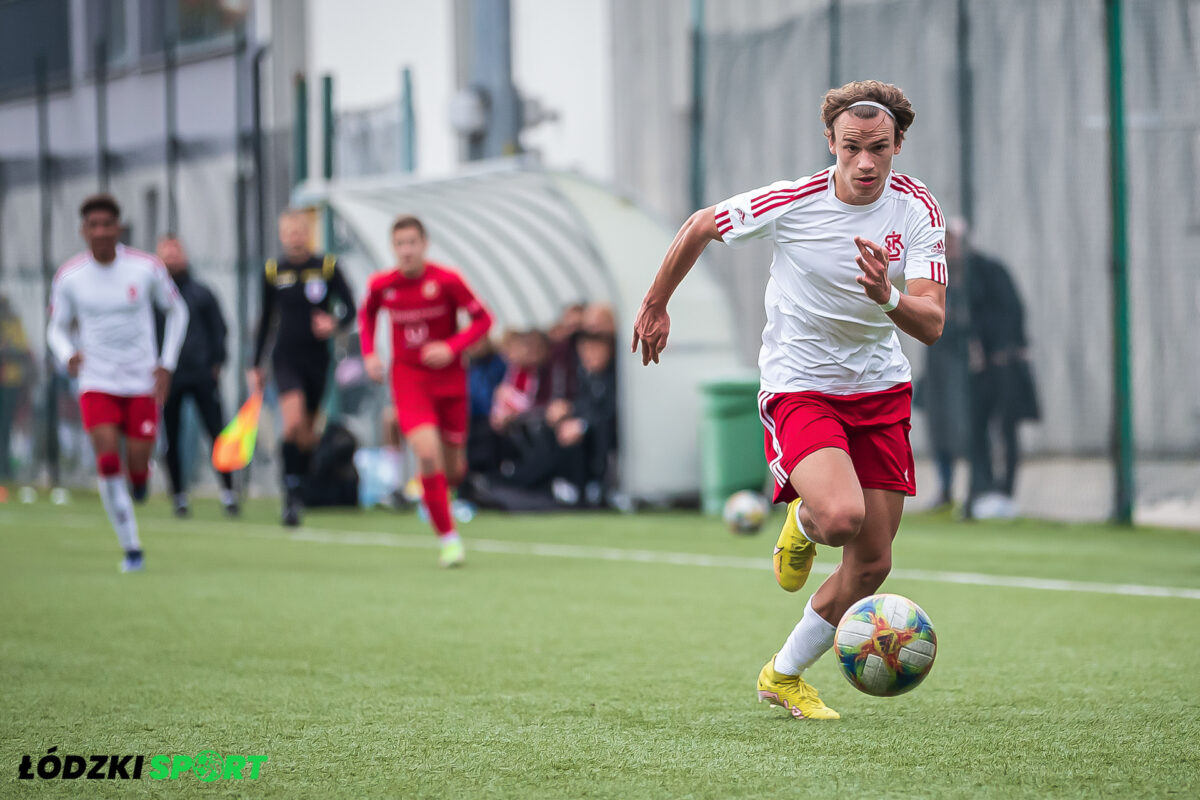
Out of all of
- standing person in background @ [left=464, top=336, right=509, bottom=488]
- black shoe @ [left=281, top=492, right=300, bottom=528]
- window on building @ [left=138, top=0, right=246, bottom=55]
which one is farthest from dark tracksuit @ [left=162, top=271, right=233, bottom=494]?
window on building @ [left=138, top=0, right=246, bottom=55]

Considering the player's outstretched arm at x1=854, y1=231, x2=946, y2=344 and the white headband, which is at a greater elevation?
the white headband

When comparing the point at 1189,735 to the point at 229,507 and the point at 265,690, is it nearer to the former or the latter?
the point at 265,690

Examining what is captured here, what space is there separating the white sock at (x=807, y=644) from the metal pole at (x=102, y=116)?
17.3 meters

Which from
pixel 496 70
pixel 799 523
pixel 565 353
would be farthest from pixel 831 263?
pixel 496 70

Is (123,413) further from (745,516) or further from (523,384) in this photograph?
(523,384)

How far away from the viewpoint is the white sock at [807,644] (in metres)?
5.01

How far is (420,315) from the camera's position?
10.2 meters

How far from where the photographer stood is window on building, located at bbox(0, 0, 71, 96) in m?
23.1

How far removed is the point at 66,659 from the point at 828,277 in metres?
3.52

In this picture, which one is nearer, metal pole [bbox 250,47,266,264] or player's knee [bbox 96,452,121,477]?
player's knee [bbox 96,452,121,477]

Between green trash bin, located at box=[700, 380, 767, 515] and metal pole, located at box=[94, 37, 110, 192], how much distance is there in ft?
33.7

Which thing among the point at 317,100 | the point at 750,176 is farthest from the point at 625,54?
the point at 317,100

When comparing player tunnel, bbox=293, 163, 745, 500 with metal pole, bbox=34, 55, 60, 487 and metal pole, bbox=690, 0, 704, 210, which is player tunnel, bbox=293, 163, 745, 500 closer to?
metal pole, bbox=690, 0, 704, 210

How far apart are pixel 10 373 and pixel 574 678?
17737 millimetres
